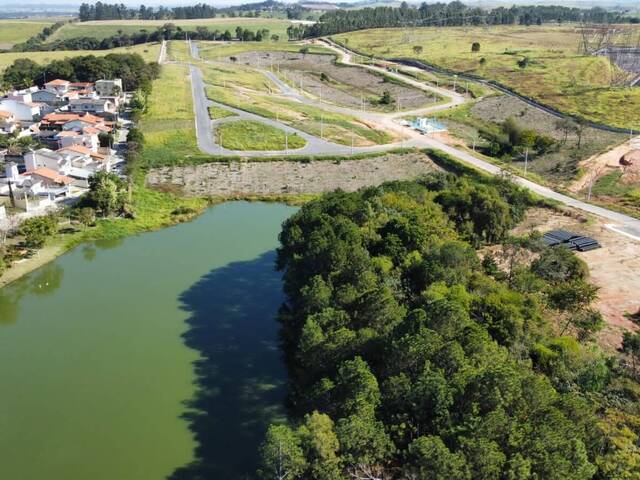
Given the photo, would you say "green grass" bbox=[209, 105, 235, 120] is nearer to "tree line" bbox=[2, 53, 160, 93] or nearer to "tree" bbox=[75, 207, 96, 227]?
"tree line" bbox=[2, 53, 160, 93]

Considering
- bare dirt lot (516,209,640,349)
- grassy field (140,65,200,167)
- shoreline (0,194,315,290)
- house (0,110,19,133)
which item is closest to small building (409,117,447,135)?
shoreline (0,194,315,290)

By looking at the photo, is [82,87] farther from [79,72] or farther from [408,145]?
[408,145]

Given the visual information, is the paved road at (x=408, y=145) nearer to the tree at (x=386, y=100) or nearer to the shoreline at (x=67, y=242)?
the tree at (x=386, y=100)

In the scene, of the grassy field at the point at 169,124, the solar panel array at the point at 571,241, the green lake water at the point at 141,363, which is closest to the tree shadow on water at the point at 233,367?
the green lake water at the point at 141,363

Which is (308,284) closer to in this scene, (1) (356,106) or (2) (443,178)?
(2) (443,178)

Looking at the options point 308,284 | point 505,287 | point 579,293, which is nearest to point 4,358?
point 308,284
